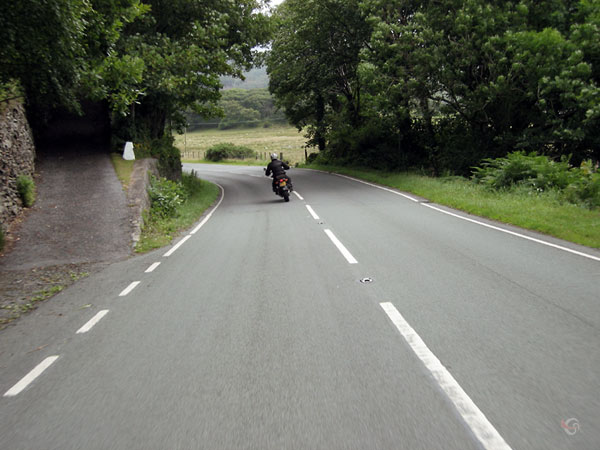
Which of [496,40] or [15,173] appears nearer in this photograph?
[15,173]

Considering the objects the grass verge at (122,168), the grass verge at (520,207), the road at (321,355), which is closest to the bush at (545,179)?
the grass verge at (520,207)

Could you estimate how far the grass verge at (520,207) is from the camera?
891 cm

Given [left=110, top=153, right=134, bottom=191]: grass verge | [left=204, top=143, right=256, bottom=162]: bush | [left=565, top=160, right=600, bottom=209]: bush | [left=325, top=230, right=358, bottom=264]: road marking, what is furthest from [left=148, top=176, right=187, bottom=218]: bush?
[left=204, top=143, right=256, bottom=162]: bush

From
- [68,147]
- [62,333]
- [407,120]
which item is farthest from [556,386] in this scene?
[407,120]

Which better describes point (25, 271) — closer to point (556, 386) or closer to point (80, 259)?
point (80, 259)

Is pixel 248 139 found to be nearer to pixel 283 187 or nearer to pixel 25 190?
pixel 283 187

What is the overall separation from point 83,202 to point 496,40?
669 inches

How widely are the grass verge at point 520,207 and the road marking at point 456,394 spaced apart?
18.5 feet

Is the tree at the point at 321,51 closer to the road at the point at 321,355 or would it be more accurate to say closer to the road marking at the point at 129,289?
the road marking at the point at 129,289

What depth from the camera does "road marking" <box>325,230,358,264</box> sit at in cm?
730

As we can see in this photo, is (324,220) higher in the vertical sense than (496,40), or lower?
lower

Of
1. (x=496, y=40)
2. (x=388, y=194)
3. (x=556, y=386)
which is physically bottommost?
(x=388, y=194)

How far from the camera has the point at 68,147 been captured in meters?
18.3

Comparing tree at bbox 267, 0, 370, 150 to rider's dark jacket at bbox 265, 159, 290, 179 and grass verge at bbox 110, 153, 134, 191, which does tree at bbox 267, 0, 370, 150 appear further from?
grass verge at bbox 110, 153, 134, 191
